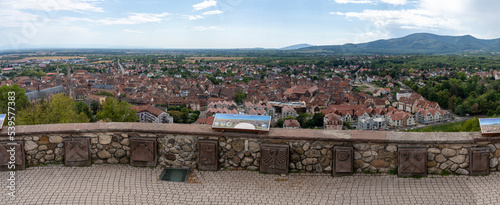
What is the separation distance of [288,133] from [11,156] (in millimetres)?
3115

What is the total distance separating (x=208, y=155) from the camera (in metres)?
4.02

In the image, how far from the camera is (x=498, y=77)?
60.9m

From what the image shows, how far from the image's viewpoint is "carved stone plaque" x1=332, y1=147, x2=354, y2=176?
3809 mm

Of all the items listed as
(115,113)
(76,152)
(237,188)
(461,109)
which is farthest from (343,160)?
(461,109)

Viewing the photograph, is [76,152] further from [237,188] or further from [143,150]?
[237,188]

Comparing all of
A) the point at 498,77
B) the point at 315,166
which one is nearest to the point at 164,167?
the point at 315,166

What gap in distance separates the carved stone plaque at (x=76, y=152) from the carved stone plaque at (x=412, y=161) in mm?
3484

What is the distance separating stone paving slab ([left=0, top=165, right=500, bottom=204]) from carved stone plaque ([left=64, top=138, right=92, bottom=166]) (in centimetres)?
8

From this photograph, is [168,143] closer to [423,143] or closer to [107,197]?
[107,197]

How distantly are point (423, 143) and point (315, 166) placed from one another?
3.84 ft

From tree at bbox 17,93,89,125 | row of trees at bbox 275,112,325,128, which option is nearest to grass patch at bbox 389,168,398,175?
tree at bbox 17,93,89,125

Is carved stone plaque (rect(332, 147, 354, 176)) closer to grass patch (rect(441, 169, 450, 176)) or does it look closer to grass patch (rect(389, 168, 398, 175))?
grass patch (rect(389, 168, 398, 175))

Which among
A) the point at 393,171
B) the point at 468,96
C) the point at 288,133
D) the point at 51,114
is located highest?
the point at 288,133

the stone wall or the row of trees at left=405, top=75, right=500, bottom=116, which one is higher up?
the stone wall
